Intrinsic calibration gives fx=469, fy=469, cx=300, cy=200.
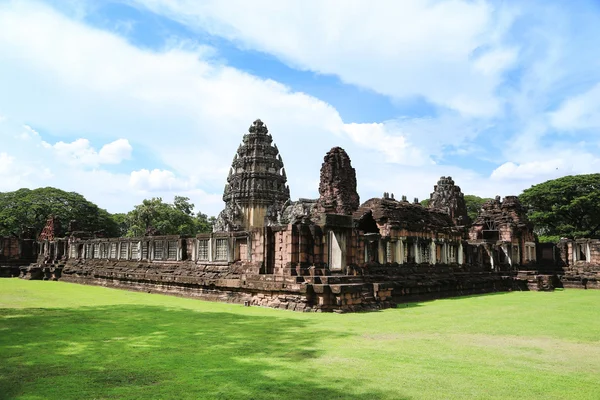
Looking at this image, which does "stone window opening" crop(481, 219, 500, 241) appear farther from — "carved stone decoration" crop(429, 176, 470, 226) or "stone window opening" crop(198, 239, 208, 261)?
"stone window opening" crop(198, 239, 208, 261)

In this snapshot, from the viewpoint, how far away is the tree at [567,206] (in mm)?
41969

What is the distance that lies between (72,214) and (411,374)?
175 ft

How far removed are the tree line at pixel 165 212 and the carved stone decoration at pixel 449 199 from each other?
9.23m

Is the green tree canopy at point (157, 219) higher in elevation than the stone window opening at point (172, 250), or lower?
higher

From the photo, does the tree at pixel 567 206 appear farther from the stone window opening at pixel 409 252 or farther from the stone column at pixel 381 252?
the stone column at pixel 381 252

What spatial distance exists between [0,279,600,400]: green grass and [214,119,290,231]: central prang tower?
41.2 meters

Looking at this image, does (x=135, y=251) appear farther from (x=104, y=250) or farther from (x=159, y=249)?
(x=104, y=250)

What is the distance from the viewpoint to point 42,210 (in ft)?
165

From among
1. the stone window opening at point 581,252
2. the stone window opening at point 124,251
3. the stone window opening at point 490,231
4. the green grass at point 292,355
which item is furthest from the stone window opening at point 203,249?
the stone window opening at point 581,252

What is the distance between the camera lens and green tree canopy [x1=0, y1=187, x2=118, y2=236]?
48.5 metres

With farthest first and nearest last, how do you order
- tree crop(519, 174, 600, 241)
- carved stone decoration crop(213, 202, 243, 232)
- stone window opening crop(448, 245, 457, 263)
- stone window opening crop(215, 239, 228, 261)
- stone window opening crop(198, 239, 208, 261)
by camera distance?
carved stone decoration crop(213, 202, 243, 232)
tree crop(519, 174, 600, 241)
stone window opening crop(448, 245, 457, 263)
stone window opening crop(198, 239, 208, 261)
stone window opening crop(215, 239, 228, 261)

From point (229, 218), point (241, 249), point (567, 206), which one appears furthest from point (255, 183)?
point (241, 249)

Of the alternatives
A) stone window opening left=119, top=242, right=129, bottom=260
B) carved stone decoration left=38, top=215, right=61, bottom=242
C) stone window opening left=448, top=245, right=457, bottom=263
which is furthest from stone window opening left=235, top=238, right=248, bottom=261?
carved stone decoration left=38, top=215, right=61, bottom=242

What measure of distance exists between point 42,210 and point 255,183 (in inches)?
902
